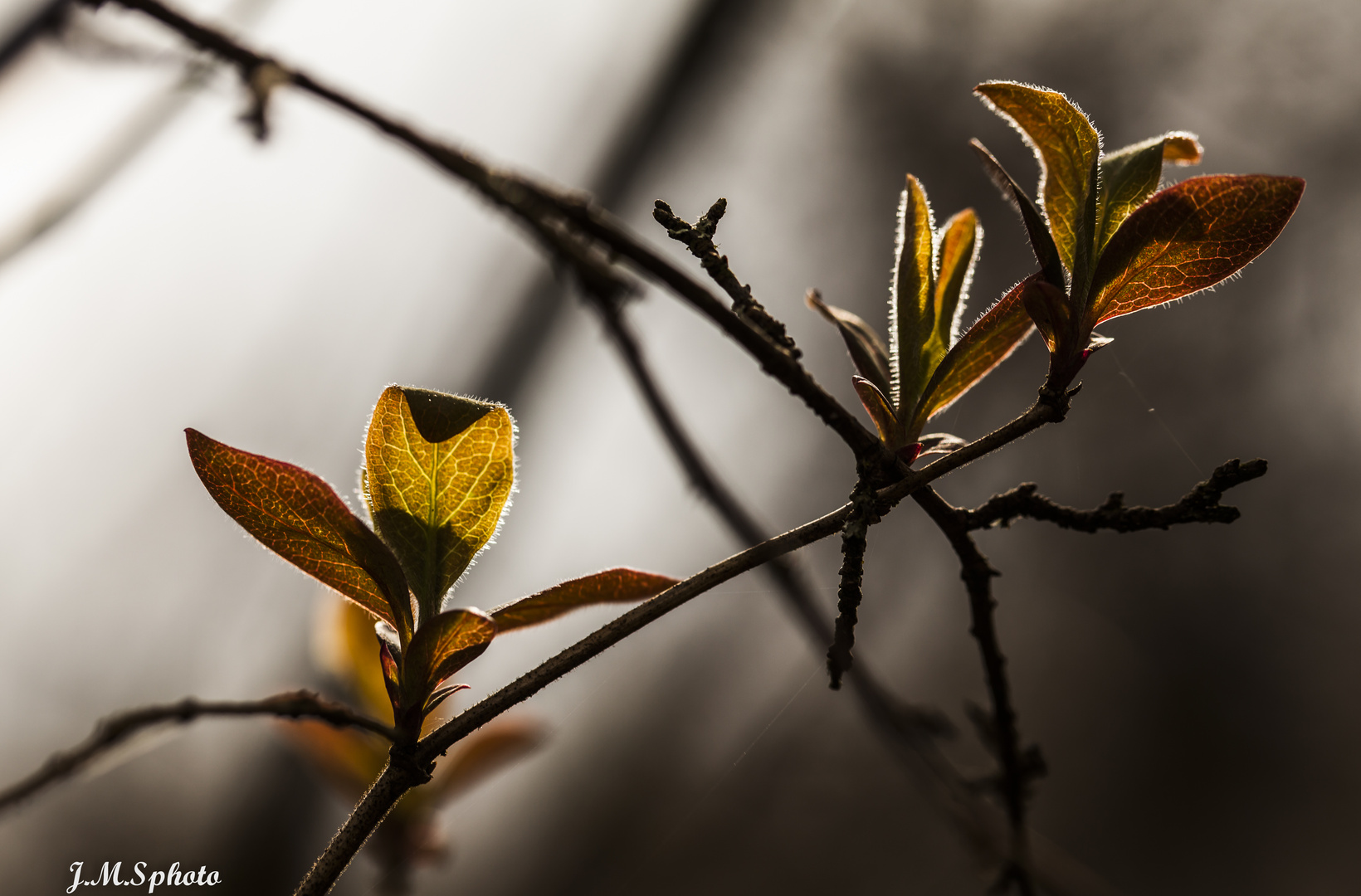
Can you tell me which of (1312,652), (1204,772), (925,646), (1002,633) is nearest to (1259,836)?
(1204,772)

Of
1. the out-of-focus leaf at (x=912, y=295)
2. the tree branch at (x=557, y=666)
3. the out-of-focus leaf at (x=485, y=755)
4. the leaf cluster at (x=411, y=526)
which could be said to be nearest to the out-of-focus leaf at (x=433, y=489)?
the leaf cluster at (x=411, y=526)

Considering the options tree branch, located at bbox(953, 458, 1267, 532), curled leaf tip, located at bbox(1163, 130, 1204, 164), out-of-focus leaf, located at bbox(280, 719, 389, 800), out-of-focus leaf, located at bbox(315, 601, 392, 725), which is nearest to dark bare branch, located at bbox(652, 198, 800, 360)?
tree branch, located at bbox(953, 458, 1267, 532)

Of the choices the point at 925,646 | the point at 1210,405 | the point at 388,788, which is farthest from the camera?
the point at 925,646

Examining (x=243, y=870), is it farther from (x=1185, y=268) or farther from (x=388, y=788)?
(x=1185, y=268)

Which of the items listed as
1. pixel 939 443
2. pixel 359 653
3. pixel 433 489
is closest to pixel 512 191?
pixel 433 489

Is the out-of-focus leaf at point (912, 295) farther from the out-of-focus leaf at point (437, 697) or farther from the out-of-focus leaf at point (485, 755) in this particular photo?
the out-of-focus leaf at point (485, 755)

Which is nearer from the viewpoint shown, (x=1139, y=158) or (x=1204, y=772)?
(x=1139, y=158)

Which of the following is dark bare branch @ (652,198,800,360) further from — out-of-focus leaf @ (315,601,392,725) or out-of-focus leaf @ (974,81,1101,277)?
out-of-focus leaf @ (315,601,392,725)
